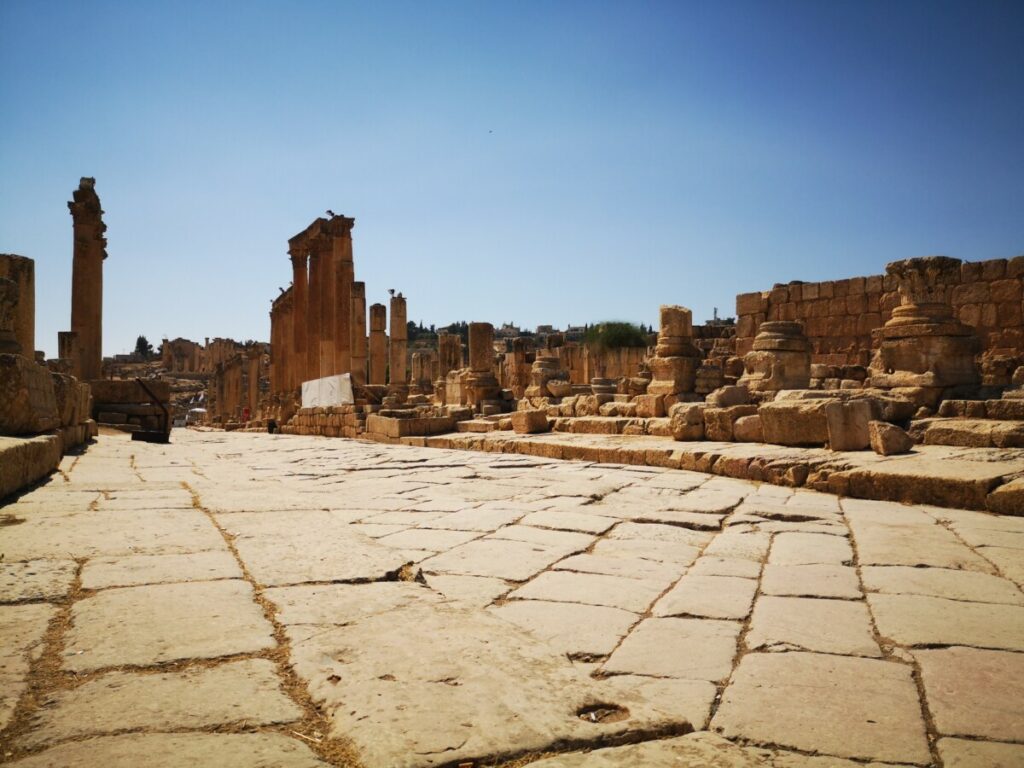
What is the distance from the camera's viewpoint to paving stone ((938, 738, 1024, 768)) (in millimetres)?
1728

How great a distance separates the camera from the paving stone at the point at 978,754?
1728 millimetres

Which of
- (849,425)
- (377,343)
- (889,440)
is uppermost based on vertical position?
(377,343)

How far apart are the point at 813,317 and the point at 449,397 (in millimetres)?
8909

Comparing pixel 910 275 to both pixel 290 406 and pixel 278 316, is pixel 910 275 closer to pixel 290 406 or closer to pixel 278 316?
pixel 290 406

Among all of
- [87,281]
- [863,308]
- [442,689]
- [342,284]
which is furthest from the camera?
[342,284]

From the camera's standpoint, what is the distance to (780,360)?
11.2 meters

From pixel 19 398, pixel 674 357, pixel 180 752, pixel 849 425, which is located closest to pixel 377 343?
pixel 674 357

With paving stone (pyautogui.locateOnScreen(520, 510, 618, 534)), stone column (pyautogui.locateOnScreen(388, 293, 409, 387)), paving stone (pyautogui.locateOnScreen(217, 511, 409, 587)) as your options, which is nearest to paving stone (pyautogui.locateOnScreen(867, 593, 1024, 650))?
paving stone (pyautogui.locateOnScreen(520, 510, 618, 534))

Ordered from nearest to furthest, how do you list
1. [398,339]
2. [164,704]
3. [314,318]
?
1. [164,704]
2. [314,318]
3. [398,339]

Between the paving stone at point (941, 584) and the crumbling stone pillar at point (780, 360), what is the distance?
7.84m

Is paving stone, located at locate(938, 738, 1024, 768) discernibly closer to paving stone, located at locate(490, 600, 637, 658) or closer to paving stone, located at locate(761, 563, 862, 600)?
paving stone, located at locate(490, 600, 637, 658)

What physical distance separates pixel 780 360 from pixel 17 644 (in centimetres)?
1081

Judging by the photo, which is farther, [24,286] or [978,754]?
[24,286]

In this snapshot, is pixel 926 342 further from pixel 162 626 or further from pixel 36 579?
pixel 36 579
